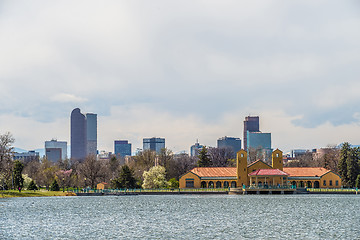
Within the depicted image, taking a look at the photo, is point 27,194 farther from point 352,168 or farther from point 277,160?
point 352,168

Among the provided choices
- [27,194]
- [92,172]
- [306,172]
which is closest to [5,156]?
[27,194]

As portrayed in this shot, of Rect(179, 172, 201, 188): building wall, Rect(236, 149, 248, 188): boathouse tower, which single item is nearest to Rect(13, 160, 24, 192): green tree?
Rect(179, 172, 201, 188): building wall

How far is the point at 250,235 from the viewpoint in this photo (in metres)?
47.2

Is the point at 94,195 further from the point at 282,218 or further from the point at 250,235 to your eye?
the point at 250,235

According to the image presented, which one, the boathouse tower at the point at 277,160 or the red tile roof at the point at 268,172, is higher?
the boathouse tower at the point at 277,160

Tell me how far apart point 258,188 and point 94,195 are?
37.5 metres

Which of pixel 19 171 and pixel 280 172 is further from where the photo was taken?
pixel 280 172

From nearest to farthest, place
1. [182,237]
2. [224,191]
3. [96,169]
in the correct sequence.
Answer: [182,237] → [224,191] → [96,169]

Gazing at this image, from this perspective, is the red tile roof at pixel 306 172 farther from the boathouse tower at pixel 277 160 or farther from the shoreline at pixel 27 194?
the shoreline at pixel 27 194

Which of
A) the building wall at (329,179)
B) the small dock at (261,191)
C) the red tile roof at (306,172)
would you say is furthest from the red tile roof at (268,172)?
the building wall at (329,179)

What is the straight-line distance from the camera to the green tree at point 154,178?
440ft

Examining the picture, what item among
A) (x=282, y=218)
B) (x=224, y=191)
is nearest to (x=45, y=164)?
(x=224, y=191)

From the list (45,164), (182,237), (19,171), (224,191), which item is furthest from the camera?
(45,164)

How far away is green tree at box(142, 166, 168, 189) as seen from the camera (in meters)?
134
